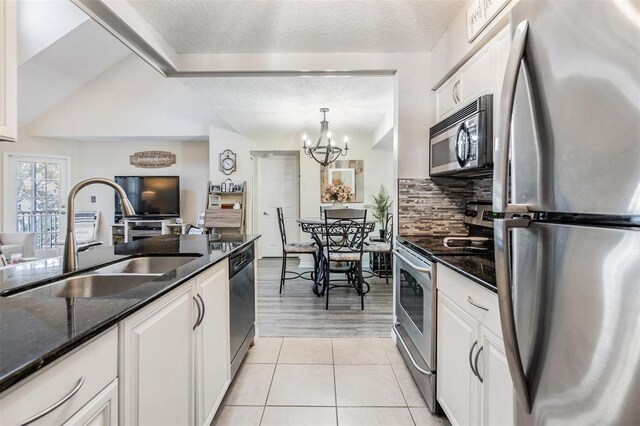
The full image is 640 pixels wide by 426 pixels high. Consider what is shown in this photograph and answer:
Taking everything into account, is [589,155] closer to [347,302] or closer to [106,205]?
[347,302]

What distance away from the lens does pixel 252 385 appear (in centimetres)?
194

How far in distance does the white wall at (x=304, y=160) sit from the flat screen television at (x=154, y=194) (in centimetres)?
117

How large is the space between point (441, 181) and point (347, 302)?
1751mm

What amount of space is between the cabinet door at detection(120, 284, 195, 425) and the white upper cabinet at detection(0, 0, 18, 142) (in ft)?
2.98

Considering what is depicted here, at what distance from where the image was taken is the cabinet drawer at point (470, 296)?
106 cm

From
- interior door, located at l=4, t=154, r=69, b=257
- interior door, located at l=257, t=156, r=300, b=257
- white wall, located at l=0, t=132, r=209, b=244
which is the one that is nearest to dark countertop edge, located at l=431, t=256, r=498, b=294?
interior door, located at l=257, t=156, r=300, b=257

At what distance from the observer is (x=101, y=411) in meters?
0.74

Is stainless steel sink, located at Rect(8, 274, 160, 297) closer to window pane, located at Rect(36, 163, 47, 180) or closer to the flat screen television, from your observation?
the flat screen television

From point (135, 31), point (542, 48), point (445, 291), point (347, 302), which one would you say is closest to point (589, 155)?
point (542, 48)

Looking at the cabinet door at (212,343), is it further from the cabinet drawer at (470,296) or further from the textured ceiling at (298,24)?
the textured ceiling at (298,24)

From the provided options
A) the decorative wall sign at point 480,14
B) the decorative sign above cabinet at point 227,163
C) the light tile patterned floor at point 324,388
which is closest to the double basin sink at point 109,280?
the light tile patterned floor at point 324,388

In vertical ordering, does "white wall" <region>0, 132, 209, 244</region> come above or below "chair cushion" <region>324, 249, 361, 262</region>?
above

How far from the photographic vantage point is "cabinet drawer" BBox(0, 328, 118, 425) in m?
0.53

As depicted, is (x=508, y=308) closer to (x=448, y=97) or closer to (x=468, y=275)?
(x=468, y=275)
